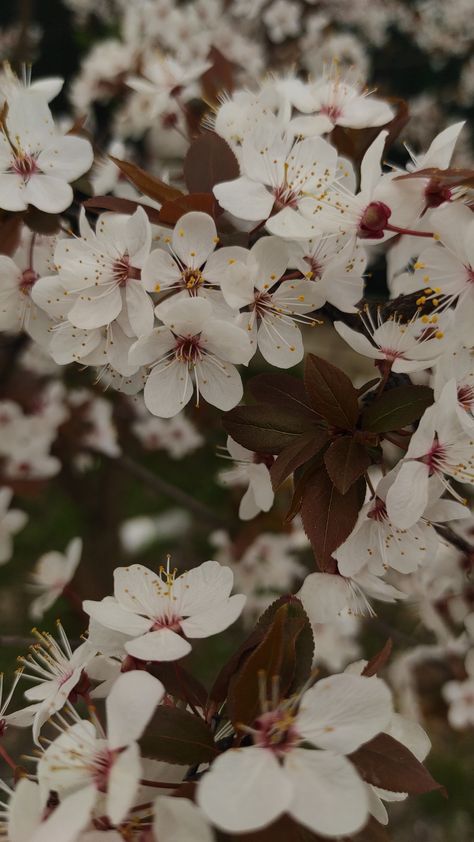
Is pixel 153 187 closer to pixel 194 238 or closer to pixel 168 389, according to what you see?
pixel 194 238

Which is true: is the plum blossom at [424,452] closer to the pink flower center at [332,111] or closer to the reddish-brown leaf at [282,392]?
the reddish-brown leaf at [282,392]

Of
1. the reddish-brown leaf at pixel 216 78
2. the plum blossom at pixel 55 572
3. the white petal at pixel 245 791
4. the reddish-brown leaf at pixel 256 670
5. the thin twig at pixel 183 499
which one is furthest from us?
the thin twig at pixel 183 499

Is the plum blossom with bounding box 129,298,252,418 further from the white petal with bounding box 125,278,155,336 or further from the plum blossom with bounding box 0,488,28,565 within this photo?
the plum blossom with bounding box 0,488,28,565

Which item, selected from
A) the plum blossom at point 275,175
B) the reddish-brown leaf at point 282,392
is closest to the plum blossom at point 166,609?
the reddish-brown leaf at point 282,392

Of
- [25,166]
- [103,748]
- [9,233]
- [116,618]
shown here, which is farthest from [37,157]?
[103,748]

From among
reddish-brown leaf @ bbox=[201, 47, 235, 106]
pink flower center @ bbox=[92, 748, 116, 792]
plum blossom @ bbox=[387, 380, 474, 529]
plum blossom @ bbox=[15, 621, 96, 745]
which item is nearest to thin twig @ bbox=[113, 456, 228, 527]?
reddish-brown leaf @ bbox=[201, 47, 235, 106]
